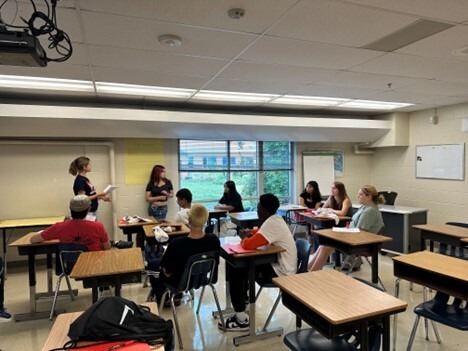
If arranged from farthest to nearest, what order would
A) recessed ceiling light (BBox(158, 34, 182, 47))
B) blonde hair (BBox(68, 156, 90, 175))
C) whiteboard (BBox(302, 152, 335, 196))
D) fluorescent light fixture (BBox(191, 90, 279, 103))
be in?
whiteboard (BBox(302, 152, 335, 196)), fluorescent light fixture (BBox(191, 90, 279, 103)), blonde hair (BBox(68, 156, 90, 175)), recessed ceiling light (BBox(158, 34, 182, 47))

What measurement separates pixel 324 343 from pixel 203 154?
4.48 m

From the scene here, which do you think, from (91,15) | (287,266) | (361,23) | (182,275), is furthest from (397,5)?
(182,275)

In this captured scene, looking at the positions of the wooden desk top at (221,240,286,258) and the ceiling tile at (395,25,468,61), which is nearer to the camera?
the ceiling tile at (395,25,468,61)

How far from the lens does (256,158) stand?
253 inches

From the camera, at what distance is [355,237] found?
3299 millimetres

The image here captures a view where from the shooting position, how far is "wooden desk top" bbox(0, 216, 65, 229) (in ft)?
13.9

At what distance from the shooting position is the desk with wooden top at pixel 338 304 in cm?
158

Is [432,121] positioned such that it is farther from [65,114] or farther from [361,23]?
[65,114]

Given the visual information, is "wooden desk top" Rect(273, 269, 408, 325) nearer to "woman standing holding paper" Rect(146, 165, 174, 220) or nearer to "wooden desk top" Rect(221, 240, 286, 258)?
"wooden desk top" Rect(221, 240, 286, 258)

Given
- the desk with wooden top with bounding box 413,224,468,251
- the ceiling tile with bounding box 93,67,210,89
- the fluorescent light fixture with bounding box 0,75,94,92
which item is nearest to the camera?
the ceiling tile with bounding box 93,67,210,89

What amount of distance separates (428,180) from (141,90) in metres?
5.32

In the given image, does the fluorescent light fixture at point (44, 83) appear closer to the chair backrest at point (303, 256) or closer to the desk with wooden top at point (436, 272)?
the chair backrest at point (303, 256)

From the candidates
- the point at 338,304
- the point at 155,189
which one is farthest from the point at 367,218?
the point at 155,189

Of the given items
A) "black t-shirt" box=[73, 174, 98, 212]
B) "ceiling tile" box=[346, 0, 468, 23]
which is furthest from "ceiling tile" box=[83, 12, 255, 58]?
"black t-shirt" box=[73, 174, 98, 212]
